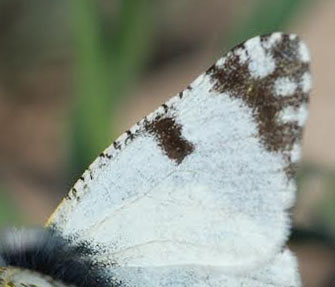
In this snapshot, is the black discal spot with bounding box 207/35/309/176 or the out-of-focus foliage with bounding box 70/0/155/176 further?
Answer: the out-of-focus foliage with bounding box 70/0/155/176

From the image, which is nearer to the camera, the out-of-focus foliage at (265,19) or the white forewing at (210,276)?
the white forewing at (210,276)

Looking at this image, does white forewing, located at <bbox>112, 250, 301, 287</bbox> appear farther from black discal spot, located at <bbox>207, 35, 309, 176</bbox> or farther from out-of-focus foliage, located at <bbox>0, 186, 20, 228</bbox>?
out-of-focus foliage, located at <bbox>0, 186, 20, 228</bbox>

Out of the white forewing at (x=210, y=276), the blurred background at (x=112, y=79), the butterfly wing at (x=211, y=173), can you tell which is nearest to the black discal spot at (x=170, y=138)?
the butterfly wing at (x=211, y=173)

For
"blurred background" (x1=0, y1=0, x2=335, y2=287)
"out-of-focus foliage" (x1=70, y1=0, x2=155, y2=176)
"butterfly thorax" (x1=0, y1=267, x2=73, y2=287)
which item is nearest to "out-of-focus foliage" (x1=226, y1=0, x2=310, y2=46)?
"blurred background" (x1=0, y1=0, x2=335, y2=287)

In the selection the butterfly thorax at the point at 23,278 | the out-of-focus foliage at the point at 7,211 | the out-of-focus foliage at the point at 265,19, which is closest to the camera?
the butterfly thorax at the point at 23,278

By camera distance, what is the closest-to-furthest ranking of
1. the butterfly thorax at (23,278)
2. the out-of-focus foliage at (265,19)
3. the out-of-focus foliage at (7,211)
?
the butterfly thorax at (23,278) → the out-of-focus foliage at (7,211) → the out-of-focus foliage at (265,19)

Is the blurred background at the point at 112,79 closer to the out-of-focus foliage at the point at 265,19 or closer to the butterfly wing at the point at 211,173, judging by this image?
the out-of-focus foliage at the point at 265,19

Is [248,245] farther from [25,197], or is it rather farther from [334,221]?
[25,197]
